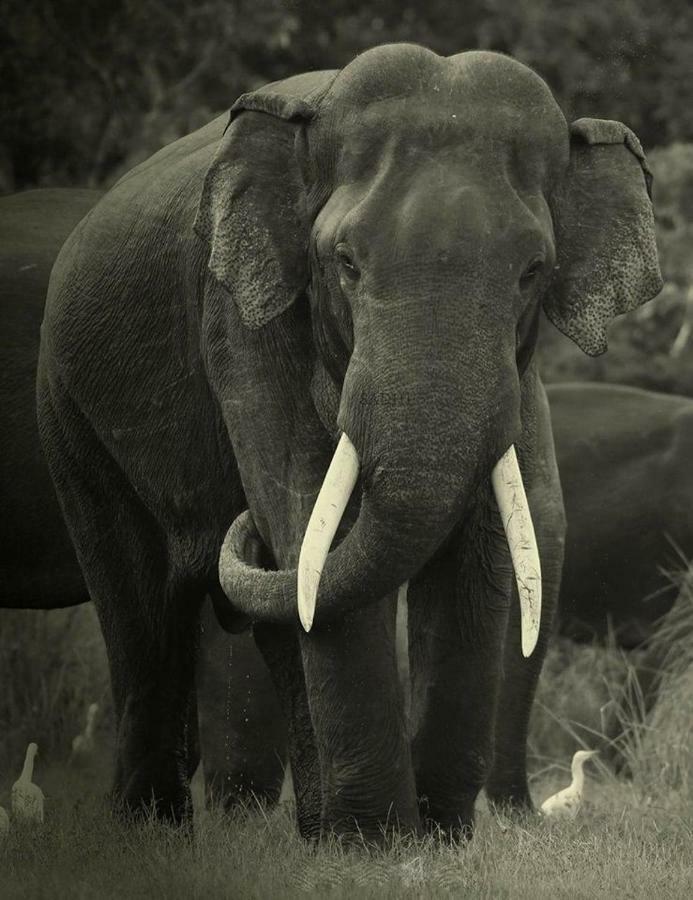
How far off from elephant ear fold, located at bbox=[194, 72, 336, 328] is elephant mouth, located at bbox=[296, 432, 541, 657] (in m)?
0.54

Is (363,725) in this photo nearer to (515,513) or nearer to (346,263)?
(515,513)

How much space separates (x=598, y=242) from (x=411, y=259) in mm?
727

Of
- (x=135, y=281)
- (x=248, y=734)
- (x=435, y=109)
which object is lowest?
(x=248, y=734)

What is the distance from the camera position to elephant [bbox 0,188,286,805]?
735cm

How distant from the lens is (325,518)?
189 inches

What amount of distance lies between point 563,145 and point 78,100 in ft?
23.9

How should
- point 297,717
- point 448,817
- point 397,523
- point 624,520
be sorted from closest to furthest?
point 397,523, point 448,817, point 297,717, point 624,520

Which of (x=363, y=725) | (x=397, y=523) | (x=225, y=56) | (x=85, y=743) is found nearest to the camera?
(x=397, y=523)

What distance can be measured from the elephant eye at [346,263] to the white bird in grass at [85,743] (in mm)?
4073

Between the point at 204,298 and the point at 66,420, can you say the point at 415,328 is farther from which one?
the point at 66,420

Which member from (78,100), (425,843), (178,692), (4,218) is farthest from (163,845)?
(78,100)

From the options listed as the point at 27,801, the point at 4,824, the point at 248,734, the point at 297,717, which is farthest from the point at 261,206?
the point at 248,734

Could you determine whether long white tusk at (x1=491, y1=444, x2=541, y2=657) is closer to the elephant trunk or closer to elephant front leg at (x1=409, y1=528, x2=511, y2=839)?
the elephant trunk

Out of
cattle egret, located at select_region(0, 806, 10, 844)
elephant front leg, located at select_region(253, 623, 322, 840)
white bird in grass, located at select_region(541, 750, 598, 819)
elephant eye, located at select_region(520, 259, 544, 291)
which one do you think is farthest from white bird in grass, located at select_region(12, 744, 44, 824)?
elephant eye, located at select_region(520, 259, 544, 291)
